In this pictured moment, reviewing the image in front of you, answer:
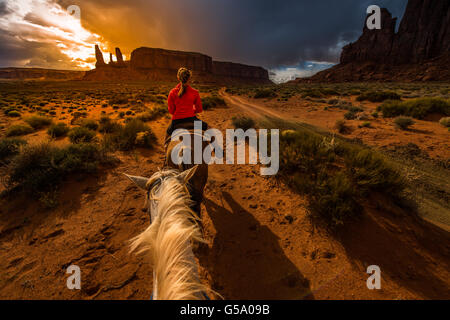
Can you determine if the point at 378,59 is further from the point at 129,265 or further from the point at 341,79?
the point at 129,265

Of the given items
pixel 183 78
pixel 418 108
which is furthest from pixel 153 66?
pixel 183 78

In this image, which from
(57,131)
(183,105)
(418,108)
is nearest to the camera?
(183,105)

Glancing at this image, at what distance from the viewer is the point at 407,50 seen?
57594 millimetres

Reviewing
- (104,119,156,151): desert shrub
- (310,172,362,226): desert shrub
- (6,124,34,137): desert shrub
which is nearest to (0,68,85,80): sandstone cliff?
(6,124,34,137): desert shrub

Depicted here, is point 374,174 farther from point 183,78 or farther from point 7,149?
point 7,149

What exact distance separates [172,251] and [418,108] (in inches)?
481

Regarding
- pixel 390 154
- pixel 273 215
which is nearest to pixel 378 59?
pixel 390 154

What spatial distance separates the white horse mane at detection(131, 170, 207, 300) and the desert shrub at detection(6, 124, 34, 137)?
10.6 metres

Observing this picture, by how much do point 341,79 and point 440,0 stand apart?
36129mm

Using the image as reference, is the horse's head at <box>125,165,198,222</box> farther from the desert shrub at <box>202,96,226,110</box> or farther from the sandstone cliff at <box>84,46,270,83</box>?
the sandstone cliff at <box>84,46,270,83</box>

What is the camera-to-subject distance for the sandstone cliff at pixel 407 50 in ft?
158

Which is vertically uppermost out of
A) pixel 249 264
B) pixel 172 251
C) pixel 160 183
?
pixel 160 183
